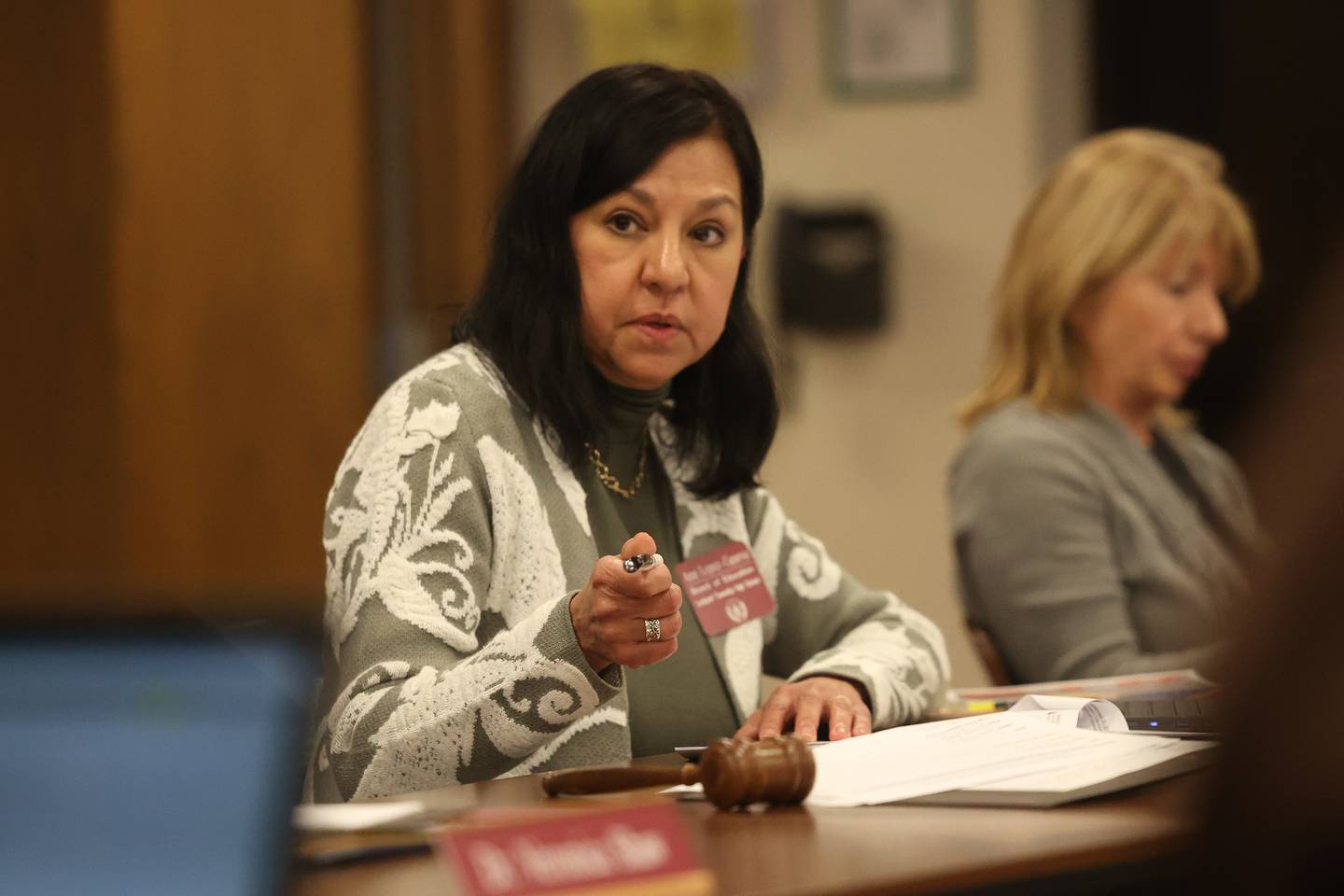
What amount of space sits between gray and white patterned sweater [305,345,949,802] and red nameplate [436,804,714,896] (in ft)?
1.57

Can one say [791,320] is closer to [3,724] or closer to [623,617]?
[623,617]

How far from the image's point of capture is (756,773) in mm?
1112

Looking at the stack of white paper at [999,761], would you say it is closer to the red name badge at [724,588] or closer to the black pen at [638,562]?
the black pen at [638,562]

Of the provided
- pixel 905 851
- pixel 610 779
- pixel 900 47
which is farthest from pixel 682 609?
pixel 900 47

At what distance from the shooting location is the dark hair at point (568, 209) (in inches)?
72.1

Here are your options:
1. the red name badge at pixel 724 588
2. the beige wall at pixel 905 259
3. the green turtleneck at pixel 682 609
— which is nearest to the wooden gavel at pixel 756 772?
the green turtleneck at pixel 682 609

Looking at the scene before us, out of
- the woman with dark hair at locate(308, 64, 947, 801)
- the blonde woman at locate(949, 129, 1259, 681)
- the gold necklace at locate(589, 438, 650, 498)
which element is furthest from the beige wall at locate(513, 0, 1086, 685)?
the gold necklace at locate(589, 438, 650, 498)

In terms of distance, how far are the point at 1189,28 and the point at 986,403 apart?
1.57 m

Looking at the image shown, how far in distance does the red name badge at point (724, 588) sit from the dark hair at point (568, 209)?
10 centimetres

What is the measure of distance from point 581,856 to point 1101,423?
6.78 ft

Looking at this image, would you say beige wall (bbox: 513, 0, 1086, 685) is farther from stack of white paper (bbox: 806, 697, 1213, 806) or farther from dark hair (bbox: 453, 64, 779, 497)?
stack of white paper (bbox: 806, 697, 1213, 806)

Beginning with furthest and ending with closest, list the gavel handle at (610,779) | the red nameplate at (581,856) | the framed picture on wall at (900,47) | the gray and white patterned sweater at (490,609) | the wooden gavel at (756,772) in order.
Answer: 1. the framed picture on wall at (900,47)
2. the gray and white patterned sweater at (490,609)
3. the gavel handle at (610,779)
4. the wooden gavel at (756,772)
5. the red nameplate at (581,856)

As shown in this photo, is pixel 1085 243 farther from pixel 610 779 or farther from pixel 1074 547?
pixel 610 779

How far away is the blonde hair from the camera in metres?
2.76
